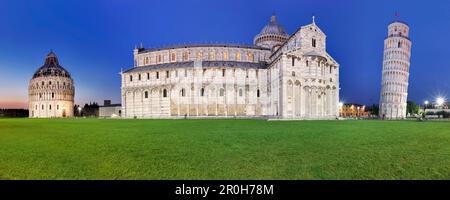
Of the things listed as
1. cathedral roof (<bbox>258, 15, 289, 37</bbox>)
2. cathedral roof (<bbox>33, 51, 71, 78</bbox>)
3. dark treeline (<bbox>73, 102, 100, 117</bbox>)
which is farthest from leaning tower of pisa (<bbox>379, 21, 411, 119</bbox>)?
cathedral roof (<bbox>33, 51, 71, 78</bbox>)

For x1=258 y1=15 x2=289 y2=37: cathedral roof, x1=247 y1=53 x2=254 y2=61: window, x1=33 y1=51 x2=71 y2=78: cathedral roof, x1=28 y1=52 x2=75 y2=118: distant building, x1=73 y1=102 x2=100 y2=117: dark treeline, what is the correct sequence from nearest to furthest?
1. x1=247 y1=53 x2=254 y2=61: window
2. x1=258 y1=15 x2=289 y2=37: cathedral roof
3. x1=28 y1=52 x2=75 y2=118: distant building
4. x1=33 y1=51 x2=71 y2=78: cathedral roof
5. x1=73 y1=102 x2=100 y2=117: dark treeline

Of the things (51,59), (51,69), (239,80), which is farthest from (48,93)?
(239,80)

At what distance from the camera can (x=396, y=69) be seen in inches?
3401

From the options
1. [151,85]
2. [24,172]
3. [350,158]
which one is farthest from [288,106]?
[24,172]

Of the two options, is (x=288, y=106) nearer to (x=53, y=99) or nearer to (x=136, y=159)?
(x=136, y=159)

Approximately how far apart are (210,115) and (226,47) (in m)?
16.0

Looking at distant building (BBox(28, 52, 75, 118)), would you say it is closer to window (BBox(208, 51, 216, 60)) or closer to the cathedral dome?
window (BBox(208, 51, 216, 60))

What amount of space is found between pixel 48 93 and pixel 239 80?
8278cm

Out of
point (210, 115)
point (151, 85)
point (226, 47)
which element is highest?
point (226, 47)

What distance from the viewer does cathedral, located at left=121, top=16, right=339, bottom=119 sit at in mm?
45125

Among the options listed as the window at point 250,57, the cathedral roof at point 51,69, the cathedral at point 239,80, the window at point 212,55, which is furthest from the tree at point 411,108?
the cathedral roof at point 51,69
